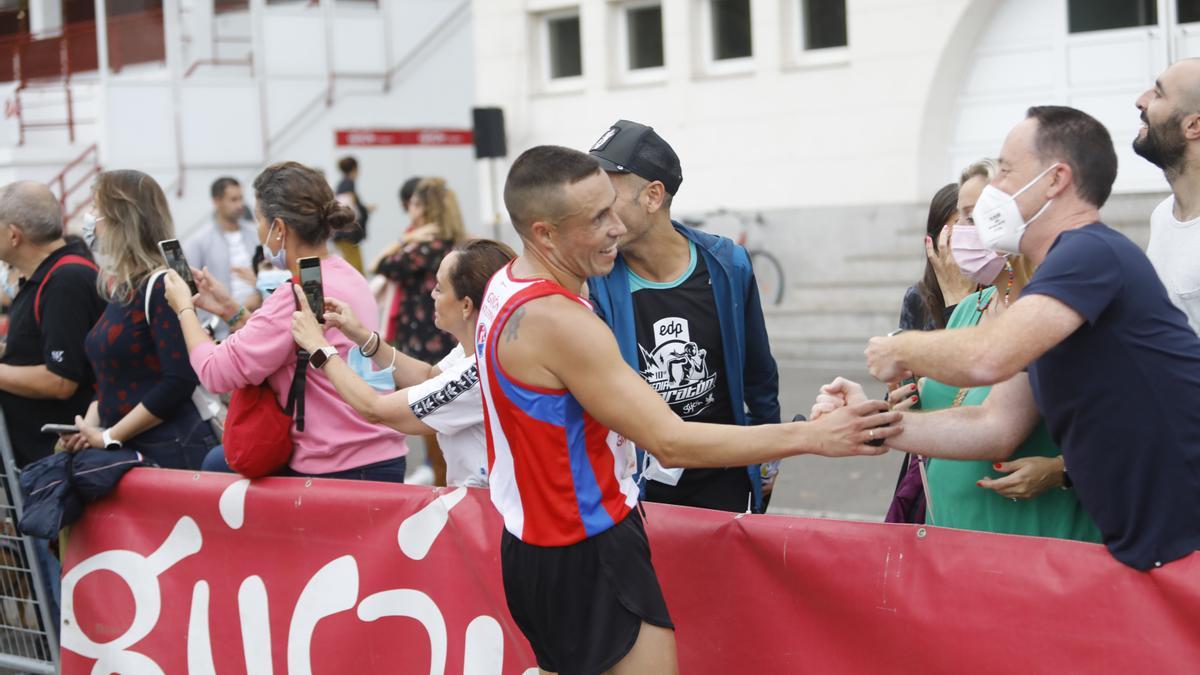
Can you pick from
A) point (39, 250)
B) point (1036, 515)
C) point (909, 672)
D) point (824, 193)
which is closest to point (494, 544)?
point (909, 672)

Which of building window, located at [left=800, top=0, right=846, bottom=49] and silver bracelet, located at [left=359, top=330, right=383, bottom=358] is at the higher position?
building window, located at [left=800, top=0, right=846, bottom=49]

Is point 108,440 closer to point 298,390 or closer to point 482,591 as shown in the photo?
point 298,390

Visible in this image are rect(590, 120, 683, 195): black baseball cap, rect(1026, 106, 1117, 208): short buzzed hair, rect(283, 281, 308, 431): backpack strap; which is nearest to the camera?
rect(1026, 106, 1117, 208): short buzzed hair

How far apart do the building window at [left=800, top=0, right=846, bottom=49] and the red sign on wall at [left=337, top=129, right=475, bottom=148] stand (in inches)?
205

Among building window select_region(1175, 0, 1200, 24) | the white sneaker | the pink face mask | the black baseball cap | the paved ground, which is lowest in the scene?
the paved ground

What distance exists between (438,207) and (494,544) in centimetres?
476

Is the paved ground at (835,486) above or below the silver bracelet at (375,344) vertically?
below

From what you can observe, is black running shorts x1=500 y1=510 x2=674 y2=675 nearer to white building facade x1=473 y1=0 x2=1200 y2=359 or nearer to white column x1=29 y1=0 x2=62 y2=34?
white building facade x1=473 y1=0 x2=1200 y2=359

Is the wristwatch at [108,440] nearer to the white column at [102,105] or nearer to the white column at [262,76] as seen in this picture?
the white column at [102,105]

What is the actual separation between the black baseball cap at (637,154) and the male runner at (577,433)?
95 cm

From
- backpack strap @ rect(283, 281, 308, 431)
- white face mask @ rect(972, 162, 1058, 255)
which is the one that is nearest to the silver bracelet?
backpack strap @ rect(283, 281, 308, 431)

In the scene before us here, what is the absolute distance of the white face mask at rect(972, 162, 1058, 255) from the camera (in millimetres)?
2986

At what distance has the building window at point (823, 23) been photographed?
16453 millimetres

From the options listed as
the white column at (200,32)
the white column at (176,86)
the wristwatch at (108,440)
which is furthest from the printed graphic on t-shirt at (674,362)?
the white column at (200,32)
